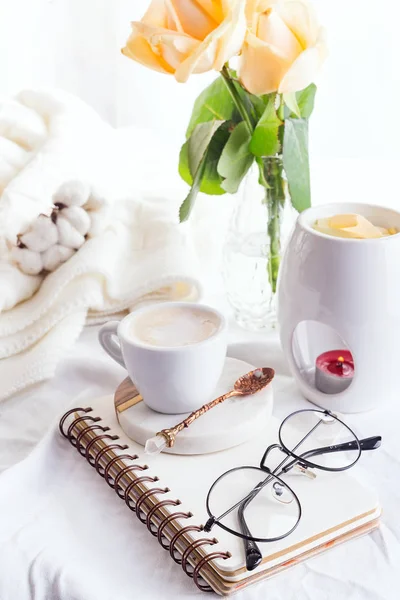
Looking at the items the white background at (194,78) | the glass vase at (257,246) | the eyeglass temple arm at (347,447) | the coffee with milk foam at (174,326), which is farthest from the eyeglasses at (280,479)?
the white background at (194,78)

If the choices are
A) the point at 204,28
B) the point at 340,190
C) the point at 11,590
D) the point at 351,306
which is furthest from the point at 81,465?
the point at 340,190

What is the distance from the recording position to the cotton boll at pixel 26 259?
2.89 ft

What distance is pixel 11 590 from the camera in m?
0.55

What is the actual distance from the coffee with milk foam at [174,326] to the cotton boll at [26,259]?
225 mm

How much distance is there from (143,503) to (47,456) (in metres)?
0.12

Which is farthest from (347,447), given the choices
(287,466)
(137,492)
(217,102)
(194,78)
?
(194,78)

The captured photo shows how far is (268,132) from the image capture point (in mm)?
747

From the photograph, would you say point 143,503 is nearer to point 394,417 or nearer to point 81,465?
point 81,465

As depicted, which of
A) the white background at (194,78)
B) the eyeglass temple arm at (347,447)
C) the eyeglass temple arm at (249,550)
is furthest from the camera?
the white background at (194,78)

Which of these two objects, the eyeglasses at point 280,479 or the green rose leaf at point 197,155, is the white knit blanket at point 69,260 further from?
the eyeglasses at point 280,479

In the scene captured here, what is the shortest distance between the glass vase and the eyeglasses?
204 millimetres

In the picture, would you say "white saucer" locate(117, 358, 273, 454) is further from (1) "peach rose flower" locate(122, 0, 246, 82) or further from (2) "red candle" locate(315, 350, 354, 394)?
(1) "peach rose flower" locate(122, 0, 246, 82)

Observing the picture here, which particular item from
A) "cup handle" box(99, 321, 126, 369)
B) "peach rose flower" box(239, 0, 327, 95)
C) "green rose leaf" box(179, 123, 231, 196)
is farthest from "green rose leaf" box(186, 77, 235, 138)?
"cup handle" box(99, 321, 126, 369)

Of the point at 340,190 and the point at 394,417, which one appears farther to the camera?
the point at 340,190
